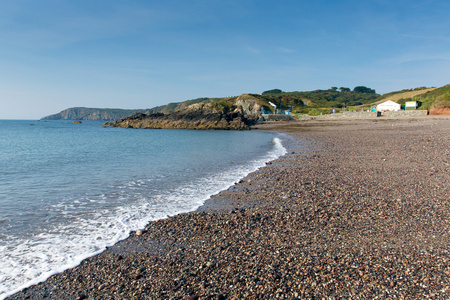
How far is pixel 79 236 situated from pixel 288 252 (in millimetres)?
4563

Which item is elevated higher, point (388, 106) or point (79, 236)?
point (388, 106)

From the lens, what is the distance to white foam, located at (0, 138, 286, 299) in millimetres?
4719

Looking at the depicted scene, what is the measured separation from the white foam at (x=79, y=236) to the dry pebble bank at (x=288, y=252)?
0.36 meters

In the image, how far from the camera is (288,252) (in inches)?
195

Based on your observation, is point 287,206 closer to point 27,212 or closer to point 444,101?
point 27,212

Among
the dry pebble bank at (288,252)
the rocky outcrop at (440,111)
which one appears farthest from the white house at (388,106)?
the dry pebble bank at (288,252)

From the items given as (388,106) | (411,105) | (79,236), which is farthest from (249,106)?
(79,236)

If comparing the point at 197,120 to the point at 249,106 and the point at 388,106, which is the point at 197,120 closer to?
the point at 249,106

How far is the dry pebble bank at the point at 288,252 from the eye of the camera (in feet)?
12.9

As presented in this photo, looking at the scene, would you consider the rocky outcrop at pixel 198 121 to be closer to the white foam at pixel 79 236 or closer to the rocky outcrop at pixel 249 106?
the rocky outcrop at pixel 249 106

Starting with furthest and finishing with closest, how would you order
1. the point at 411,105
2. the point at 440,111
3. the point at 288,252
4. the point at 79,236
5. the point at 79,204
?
the point at 411,105 → the point at 440,111 → the point at 79,204 → the point at 79,236 → the point at 288,252

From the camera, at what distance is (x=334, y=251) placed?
193 inches

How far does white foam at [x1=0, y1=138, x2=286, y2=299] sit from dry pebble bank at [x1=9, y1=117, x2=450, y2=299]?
1.18 feet

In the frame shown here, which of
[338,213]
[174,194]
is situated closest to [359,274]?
[338,213]
